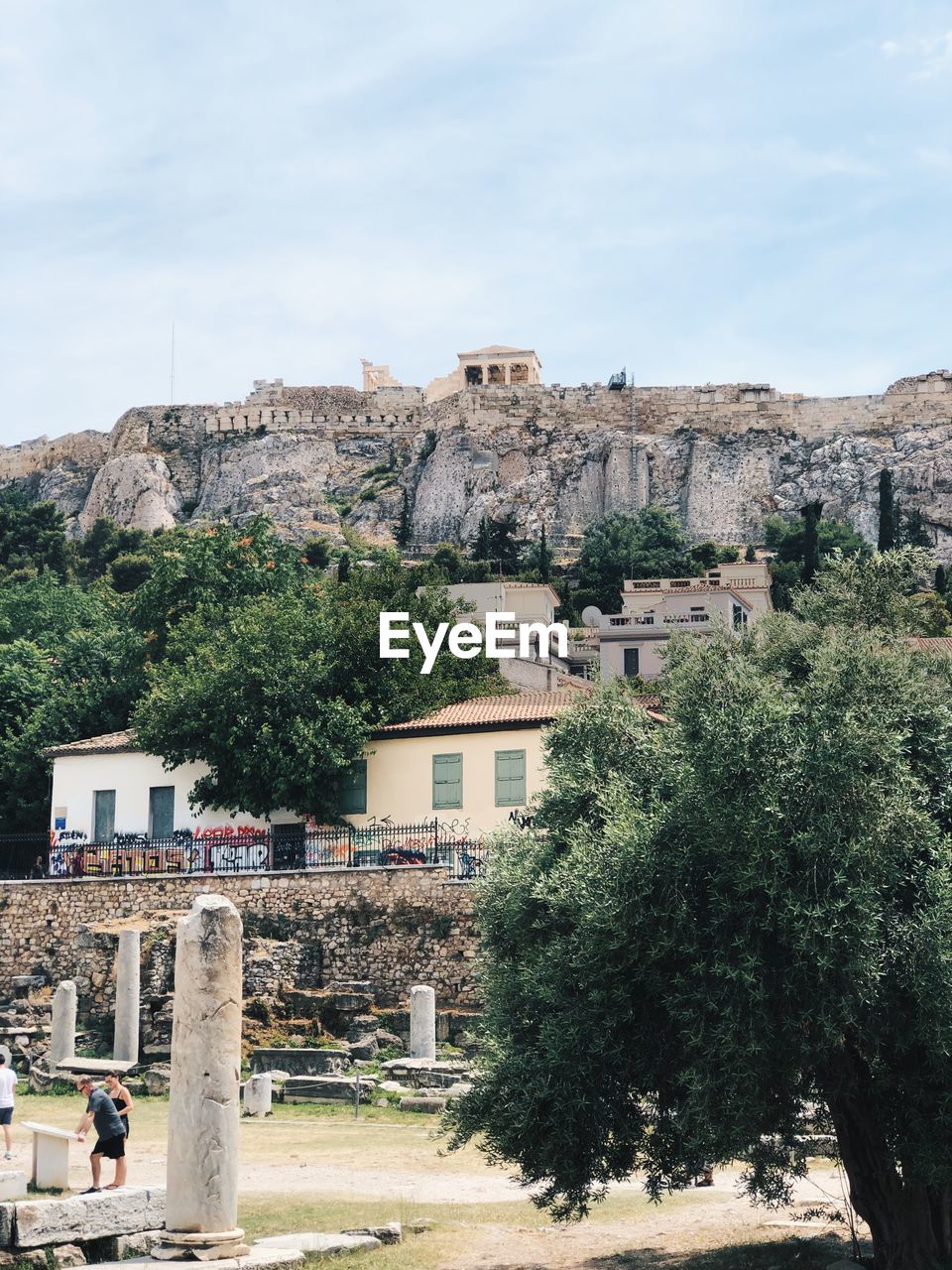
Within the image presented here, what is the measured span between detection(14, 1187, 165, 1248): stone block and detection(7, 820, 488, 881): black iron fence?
1661 centimetres

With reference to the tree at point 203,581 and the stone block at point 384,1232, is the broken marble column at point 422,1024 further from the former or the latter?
the tree at point 203,581

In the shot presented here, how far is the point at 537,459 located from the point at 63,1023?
87.0 meters

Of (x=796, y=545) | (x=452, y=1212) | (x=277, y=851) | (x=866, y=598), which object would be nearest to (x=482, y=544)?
(x=796, y=545)

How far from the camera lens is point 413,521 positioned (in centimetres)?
11488

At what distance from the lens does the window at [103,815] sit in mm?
43312

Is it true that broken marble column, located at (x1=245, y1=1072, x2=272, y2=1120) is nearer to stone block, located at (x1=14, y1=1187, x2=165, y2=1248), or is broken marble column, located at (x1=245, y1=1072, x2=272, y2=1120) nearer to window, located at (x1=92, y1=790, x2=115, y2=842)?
stone block, located at (x1=14, y1=1187, x2=165, y2=1248)

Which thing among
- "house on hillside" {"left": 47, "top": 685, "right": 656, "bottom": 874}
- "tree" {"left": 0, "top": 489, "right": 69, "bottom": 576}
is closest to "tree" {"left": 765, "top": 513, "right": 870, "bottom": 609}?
"tree" {"left": 0, "top": 489, "right": 69, "bottom": 576}

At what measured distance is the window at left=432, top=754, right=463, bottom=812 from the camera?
125 feet

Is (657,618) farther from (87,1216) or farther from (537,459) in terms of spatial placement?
(87,1216)

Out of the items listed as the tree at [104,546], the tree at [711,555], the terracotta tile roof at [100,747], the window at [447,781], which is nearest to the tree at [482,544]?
the tree at [711,555]

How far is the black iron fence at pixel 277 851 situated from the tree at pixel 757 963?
15.3m

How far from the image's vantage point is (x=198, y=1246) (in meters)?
16.2

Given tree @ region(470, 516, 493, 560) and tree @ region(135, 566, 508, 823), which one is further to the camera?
tree @ region(470, 516, 493, 560)

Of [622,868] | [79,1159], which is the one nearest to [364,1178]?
[79,1159]
